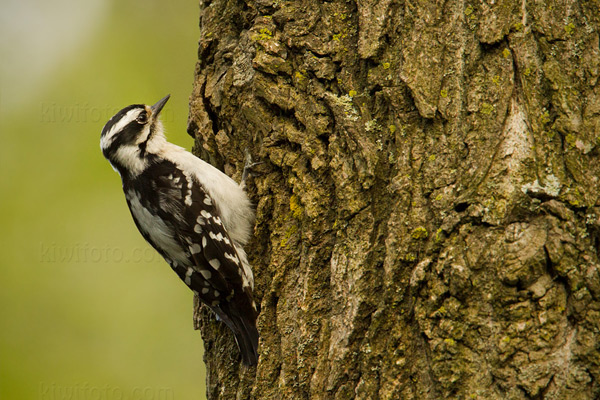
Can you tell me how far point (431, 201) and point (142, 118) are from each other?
2507 millimetres

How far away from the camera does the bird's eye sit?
3973 millimetres

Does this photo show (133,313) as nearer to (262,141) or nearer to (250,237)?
(250,237)

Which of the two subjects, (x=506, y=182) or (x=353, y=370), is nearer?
(x=506, y=182)

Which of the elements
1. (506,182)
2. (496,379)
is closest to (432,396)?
(496,379)

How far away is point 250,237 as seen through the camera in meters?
3.21

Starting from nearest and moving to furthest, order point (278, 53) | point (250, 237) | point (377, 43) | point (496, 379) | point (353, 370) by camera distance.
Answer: point (496, 379) < point (353, 370) < point (377, 43) < point (278, 53) < point (250, 237)

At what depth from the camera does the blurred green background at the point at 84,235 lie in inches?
218

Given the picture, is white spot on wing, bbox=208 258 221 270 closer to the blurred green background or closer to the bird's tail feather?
the bird's tail feather

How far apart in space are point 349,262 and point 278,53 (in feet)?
3.42

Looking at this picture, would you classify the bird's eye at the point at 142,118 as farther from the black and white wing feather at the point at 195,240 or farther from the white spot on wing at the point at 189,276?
the white spot on wing at the point at 189,276

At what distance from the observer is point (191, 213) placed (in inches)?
141

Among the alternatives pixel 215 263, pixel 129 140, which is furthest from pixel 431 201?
pixel 129 140

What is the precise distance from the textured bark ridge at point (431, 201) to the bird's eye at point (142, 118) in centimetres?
152

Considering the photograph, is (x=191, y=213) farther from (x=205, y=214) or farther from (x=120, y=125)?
(x=120, y=125)
